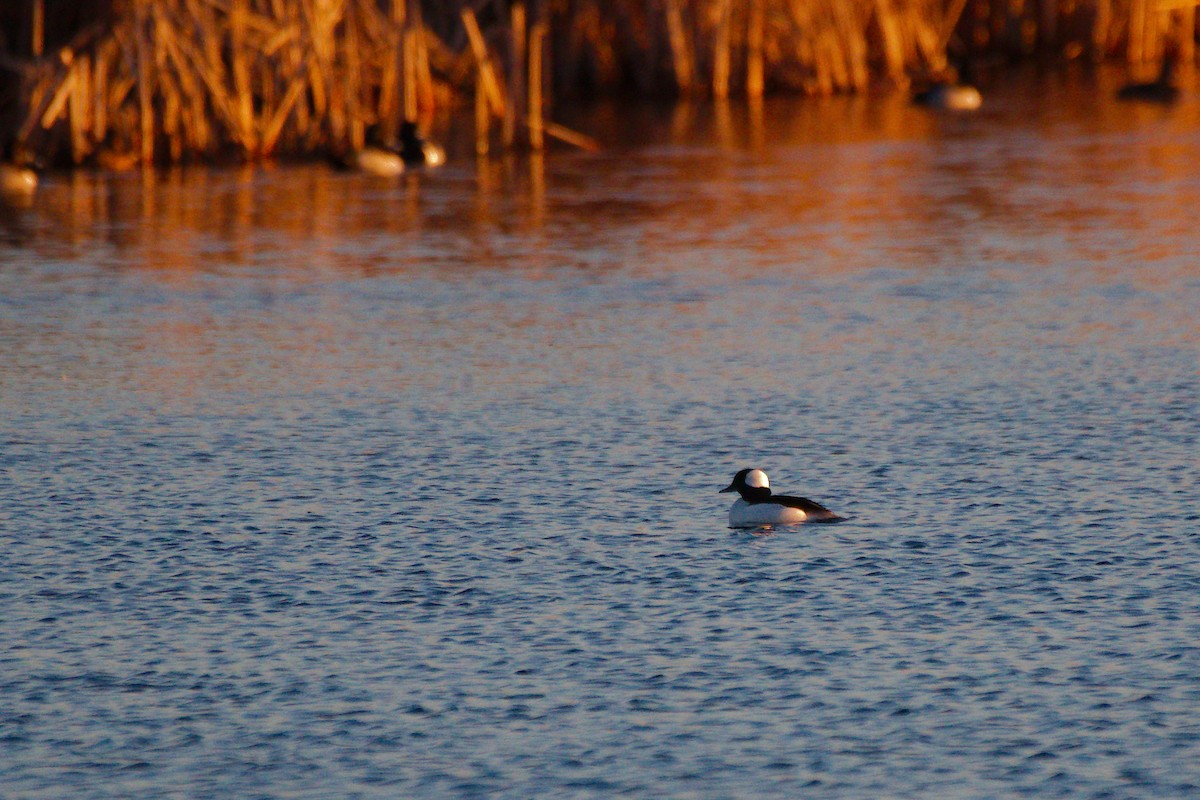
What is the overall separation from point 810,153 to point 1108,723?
27940mm

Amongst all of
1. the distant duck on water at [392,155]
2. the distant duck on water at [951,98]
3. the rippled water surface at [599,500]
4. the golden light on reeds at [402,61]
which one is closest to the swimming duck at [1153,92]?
the distant duck on water at [951,98]

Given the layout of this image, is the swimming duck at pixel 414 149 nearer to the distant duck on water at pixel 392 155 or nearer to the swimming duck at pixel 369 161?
the distant duck on water at pixel 392 155

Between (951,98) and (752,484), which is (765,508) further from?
(951,98)

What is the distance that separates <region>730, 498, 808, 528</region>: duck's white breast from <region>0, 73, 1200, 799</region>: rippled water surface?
155 mm

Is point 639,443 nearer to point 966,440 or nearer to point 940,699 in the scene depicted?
point 966,440

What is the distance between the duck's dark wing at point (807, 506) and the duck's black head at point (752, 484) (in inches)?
3.7

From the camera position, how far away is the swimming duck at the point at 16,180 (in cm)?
3516

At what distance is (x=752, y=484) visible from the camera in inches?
621

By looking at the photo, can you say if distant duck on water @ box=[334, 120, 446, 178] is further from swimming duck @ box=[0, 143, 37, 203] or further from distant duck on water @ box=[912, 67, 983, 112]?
distant duck on water @ box=[912, 67, 983, 112]

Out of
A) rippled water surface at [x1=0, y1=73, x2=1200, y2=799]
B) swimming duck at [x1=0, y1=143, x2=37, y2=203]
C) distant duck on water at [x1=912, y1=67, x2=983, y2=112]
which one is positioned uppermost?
distant duck on water at [x1=912, y1=67, x2=983, y2=112]

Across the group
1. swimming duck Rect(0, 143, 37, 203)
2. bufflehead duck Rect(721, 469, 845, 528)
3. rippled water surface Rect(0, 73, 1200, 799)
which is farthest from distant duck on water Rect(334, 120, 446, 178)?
bufflehead duck Rect(721, 469, 845, 528)

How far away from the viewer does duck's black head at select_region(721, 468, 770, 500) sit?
15.7m

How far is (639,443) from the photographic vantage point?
18625 millimetres

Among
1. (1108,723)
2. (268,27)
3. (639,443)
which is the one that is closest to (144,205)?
(268,27)
